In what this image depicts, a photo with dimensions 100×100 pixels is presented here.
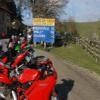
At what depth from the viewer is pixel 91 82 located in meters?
15.1

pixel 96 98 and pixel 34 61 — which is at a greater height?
pixel 34 61

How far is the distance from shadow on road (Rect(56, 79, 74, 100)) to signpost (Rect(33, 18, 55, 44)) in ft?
71.4

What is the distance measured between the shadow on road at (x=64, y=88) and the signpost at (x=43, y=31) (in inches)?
857

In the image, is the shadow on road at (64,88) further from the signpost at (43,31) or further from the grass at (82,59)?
the signpost at (43,31)

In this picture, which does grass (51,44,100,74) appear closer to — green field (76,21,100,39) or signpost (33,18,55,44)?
green field (76,21,100,39)

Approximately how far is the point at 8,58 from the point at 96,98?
282cm

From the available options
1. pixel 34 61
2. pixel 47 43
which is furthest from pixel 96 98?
pixel 47 43

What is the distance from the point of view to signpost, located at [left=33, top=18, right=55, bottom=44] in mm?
36750

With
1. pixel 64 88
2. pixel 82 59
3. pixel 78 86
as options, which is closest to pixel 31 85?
pixel 64 88

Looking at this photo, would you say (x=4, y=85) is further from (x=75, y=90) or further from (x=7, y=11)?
(x=7, y=11)

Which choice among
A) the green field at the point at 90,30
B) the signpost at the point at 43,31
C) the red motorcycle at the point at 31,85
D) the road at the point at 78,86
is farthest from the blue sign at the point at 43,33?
the red motorcycle at the point at 31,85

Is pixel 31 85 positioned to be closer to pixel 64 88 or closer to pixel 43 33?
pixel 64 88

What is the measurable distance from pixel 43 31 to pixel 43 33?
0.57ft

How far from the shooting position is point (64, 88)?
515 inches
